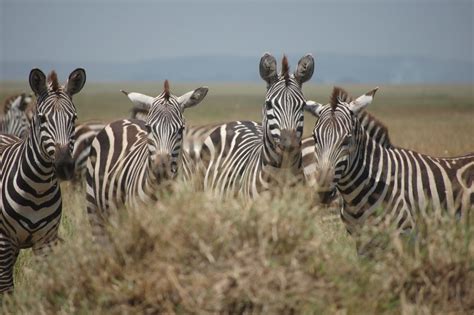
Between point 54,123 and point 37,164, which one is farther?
point 37,164

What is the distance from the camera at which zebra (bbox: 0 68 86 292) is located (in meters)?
7.00

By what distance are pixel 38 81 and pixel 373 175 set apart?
3.35 meters

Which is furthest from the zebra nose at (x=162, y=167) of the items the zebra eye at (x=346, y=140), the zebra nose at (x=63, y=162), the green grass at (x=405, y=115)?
the green grass at (x=405, y=115)

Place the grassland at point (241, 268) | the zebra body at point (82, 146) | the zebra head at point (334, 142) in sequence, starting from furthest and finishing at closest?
the zebra body at point (82, 146) → the zebra head at point (334, 142) → the grassland at point (241, 268)

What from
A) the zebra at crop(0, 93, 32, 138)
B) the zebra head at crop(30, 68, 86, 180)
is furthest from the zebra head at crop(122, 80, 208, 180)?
the zebra at crop(0, 93, 32, 138)

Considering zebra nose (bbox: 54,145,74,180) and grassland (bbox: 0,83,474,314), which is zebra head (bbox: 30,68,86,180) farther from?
grassland (bbox: 0,83,474,314)

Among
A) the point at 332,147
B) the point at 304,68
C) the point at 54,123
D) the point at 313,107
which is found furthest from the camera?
the point at 304,68

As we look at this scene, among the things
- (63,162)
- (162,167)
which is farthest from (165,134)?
(63,162)

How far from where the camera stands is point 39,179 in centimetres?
721

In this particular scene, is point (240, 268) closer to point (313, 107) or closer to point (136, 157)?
point (313, 107)

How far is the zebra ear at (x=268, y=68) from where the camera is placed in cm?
755

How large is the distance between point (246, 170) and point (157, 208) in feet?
8.93

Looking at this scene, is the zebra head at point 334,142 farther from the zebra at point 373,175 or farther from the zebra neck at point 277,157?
the zebra neck at point 277,157

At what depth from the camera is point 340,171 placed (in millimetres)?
6957
